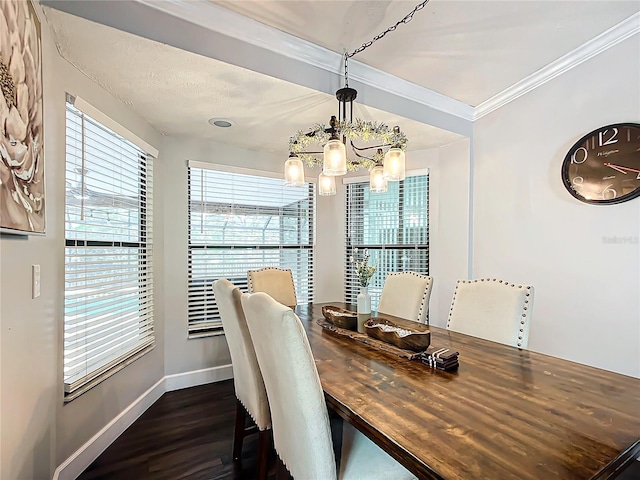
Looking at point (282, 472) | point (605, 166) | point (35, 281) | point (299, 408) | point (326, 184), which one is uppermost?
point (605, 166)

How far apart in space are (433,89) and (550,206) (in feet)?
4.36

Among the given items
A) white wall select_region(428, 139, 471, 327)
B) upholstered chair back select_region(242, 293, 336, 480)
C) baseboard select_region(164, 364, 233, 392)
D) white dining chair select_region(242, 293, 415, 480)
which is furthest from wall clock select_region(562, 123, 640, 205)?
baseboard select_region(164, 364, 233, 392)

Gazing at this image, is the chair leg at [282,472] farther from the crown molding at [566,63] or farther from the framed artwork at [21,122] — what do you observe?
the crown molding at [566,63]

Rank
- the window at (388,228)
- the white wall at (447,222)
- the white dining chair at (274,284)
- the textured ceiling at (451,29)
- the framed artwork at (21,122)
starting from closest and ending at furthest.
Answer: the framed artwork at (21,122)
the textured ceiling at (451,29)
the white dining chair at (274,284)
the white wall at (447,222)
the window at (388,228)

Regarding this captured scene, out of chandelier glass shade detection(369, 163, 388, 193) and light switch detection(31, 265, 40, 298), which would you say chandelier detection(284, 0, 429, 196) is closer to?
chandelier glass shade detection(369, 163, 388, 193)

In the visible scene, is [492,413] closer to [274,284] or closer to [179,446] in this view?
[179,446]

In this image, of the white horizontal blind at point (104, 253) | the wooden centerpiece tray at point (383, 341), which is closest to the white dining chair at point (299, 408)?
the wooden centerpiece tray at point (383, 341)

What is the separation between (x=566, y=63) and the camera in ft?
8.04

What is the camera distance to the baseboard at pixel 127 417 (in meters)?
1.85

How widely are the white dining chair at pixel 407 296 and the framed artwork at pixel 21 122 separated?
7.66ft

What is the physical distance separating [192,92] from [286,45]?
69 cm

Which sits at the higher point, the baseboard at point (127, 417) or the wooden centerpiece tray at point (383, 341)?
the wooden centerpiece tray at point (383, 341)

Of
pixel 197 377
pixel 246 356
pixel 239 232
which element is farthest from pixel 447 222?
pixel 197 377

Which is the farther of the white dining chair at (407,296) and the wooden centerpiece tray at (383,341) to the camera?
the white dining chair at (407,296)
